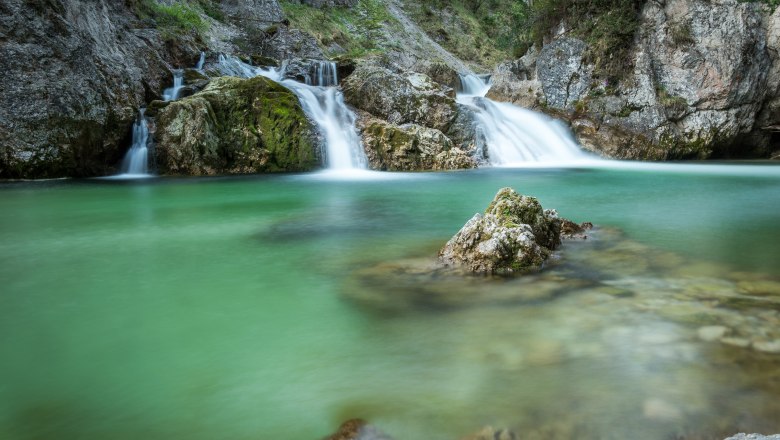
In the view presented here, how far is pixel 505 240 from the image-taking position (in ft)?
14.4

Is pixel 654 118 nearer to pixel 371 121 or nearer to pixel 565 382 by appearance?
pixel 371 121

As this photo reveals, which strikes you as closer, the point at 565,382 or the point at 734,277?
the point at 565,382

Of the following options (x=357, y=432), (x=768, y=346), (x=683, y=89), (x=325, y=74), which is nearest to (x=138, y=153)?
(x=325, y=74)

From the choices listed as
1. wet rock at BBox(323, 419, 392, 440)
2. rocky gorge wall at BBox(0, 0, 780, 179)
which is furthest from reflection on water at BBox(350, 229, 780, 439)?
rocky gorge wall at BBox(0, 0, 780, 179)

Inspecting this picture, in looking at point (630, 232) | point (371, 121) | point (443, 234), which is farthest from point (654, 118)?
point (443, 234)

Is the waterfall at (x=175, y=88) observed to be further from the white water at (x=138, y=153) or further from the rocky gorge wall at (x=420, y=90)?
the white water at (x=138, y=153)

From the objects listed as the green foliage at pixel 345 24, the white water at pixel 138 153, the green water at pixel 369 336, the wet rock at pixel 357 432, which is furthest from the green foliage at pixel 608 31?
the wet rock at pixel 357 432

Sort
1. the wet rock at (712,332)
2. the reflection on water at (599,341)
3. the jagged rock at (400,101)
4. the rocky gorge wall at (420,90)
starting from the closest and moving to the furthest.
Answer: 1. the reflection on water at (599,341)
2. the wet rock at (712,332)
3. the rocky gorge wall at (420,90)
4. the jagged rock at (400,101)

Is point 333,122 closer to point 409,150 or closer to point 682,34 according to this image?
point 409,150

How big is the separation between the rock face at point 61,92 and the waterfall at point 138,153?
203 mm

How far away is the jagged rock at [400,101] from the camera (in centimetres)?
1611

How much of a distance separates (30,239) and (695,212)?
896 cm

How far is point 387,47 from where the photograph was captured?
112ft

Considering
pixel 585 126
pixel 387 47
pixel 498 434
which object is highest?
pixel 387 47
